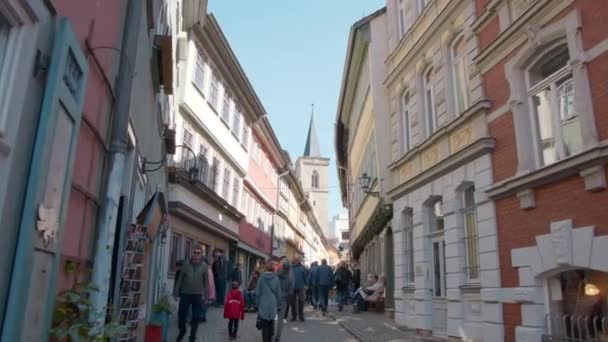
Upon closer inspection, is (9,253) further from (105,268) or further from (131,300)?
(131,300)

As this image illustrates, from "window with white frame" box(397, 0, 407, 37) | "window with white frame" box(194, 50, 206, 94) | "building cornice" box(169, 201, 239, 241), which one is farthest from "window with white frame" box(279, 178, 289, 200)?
"window with white frame" box(397, 0, 407, 37)

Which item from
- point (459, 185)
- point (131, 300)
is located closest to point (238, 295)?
point (131, 300)

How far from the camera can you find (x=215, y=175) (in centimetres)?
2147

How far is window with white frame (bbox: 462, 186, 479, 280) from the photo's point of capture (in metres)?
10.7

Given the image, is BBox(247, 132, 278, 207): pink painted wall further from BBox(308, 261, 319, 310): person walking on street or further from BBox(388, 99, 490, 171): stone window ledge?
BBox(388, 99, 490, 171): stone window ledge

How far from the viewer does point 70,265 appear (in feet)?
15.0

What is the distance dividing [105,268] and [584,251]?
6451mm

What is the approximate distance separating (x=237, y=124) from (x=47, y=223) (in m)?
21.5

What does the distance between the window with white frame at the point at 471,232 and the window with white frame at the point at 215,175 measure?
11900 millimetres

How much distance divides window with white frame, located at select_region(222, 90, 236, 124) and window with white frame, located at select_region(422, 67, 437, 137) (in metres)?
10.8

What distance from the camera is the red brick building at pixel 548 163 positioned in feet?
24.3

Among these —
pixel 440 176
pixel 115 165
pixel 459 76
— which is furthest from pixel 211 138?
pixel 115 165

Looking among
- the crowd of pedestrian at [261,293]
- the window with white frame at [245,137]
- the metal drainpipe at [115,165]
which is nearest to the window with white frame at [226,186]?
the window with white frame at [245,137]

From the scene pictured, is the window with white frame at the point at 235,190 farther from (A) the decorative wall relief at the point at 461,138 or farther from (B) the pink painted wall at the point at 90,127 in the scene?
(B) the pink painted wall at the point at 90,127
